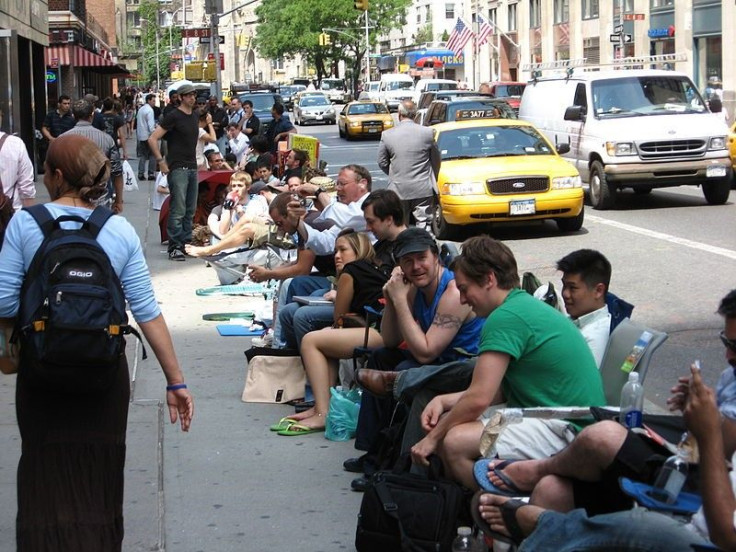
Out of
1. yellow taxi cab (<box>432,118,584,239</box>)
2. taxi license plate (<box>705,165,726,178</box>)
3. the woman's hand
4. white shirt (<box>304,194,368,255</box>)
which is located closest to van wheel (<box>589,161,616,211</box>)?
taxi license plate (<box>705,165,726,178</box>)

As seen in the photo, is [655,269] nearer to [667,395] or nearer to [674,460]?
[667,395]

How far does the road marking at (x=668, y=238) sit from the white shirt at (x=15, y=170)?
25.7ft

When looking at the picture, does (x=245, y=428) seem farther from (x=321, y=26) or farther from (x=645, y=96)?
(x=321, y=26)

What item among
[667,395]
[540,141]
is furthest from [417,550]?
[540,141]

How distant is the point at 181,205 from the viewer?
46.9ft

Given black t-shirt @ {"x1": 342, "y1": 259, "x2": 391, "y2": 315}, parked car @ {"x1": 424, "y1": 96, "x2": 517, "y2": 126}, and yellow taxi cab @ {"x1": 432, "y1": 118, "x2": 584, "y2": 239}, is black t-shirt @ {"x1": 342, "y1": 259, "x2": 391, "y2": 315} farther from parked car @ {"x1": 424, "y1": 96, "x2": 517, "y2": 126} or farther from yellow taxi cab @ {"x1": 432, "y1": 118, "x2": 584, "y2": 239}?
parked car @ {"x1": 424, "y1": 96, "x2": 517, "y2": 126}

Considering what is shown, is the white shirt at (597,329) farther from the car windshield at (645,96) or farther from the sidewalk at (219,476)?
the car windshield at (645,96)

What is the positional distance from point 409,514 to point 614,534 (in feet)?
4.78

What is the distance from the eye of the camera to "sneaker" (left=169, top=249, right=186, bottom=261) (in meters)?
14.6

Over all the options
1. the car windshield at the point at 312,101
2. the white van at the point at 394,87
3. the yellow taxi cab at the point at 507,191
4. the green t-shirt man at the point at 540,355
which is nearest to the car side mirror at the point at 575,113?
the yellow taxi cab at the point at 507,191

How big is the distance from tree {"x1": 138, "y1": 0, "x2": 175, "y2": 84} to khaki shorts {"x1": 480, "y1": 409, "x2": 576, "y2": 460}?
4735 inches

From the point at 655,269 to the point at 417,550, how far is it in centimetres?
859

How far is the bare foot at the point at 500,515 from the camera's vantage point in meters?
4.25

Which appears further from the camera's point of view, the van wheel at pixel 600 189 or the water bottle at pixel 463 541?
the van wheel at pixel 600 189
